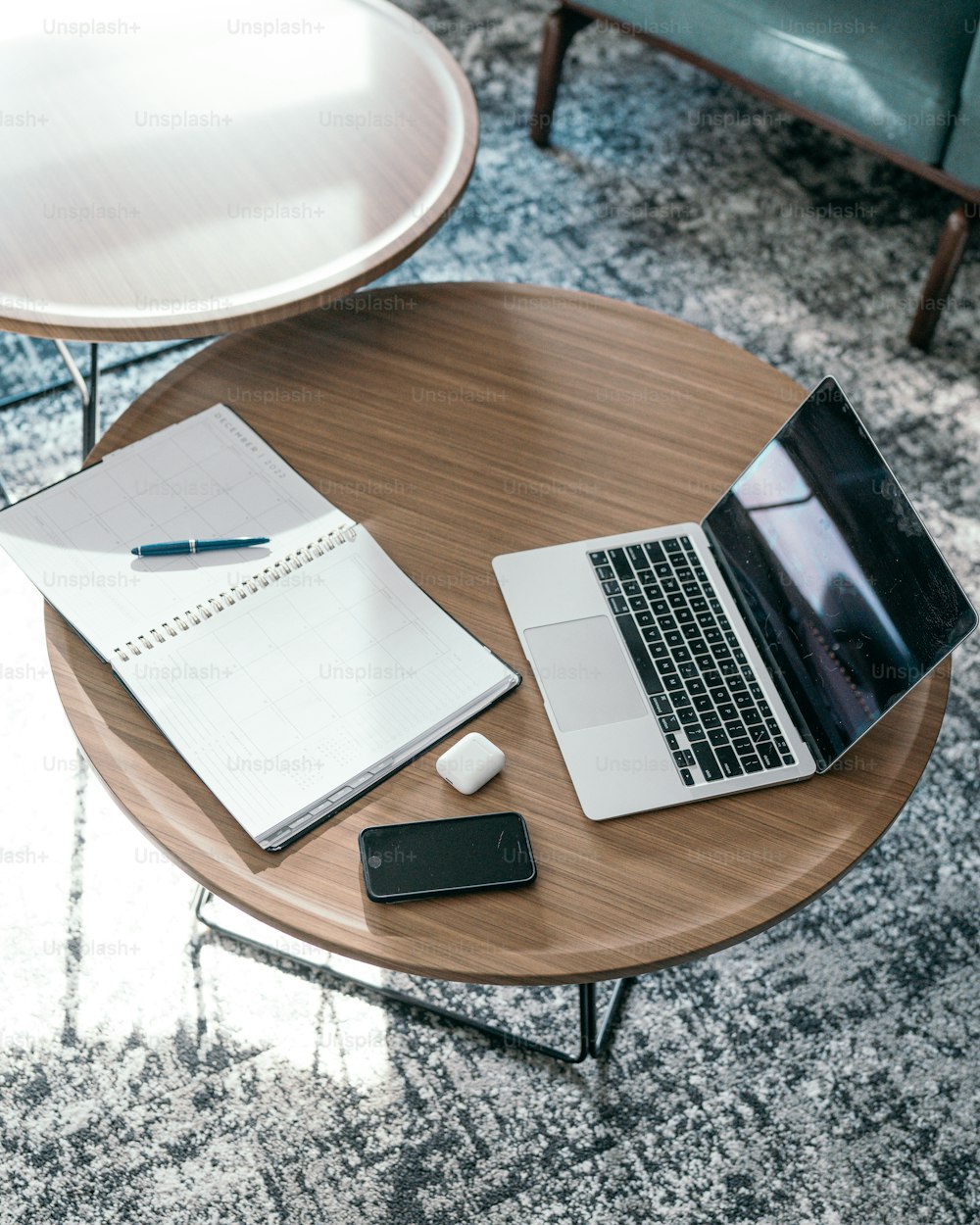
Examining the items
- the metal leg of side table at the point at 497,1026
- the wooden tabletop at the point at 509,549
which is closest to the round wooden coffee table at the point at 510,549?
the wooden tabletop at the point at 509,549

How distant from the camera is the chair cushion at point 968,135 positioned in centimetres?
179

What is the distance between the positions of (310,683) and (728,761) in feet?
1.18

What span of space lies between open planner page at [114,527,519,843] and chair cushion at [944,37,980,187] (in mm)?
1338

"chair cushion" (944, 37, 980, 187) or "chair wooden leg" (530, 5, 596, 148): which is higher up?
"chair cushion" (944, 37, 980, 187)

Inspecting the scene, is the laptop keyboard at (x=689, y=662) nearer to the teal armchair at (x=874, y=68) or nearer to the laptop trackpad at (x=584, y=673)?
the laptop trackpad at (x=584, y=673)

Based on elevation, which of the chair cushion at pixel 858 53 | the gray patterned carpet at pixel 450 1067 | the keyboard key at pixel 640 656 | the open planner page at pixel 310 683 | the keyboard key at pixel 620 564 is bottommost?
the gray patterned carpet at pixel 450 1067

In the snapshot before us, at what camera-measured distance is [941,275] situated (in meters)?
1.96

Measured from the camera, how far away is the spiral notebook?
0.95 meters

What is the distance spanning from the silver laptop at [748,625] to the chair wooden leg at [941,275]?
1110 mm

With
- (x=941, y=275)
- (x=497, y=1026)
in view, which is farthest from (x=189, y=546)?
(x=941, y=275)

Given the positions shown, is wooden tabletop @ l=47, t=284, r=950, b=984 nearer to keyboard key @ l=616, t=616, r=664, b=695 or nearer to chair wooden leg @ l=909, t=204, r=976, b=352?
keyboard key @ l=616, t=616, r=664, b=695

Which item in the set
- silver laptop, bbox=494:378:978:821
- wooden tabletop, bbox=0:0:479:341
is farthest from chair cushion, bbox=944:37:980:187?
silver laptop, bbox=494:378:978:821

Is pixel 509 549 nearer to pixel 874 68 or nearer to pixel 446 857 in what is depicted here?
pixel 446 857

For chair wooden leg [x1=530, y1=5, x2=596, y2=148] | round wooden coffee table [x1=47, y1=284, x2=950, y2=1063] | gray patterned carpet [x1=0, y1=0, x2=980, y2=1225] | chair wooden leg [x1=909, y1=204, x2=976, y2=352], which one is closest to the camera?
round wooden coffee table [x1=47, y1=284, x2=950, y2=1063]
